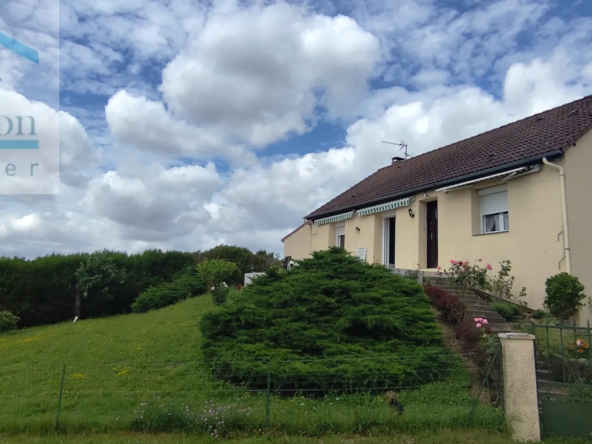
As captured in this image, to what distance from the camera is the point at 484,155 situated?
15.7 metres

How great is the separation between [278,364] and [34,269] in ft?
63.4

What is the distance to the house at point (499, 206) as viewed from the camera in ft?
39.6

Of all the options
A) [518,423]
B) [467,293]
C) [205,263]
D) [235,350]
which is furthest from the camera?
[205,263]

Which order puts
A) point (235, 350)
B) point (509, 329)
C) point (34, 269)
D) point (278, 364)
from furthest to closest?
point (34, 269)
point (509, 329)
point (235, 350)
point (278, 364)

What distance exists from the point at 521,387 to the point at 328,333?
12.0 feet

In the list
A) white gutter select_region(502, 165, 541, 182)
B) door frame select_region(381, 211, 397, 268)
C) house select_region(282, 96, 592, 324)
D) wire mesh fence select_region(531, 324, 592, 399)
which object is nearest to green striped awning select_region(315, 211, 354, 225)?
house select_region(282, 96, 592, 324)

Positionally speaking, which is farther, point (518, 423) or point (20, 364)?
point (20, 364)

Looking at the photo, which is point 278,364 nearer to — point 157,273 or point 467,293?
point 467,293

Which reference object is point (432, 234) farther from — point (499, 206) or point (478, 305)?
point (478, 305)

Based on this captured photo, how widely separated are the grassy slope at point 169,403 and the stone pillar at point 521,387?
311 millimetres

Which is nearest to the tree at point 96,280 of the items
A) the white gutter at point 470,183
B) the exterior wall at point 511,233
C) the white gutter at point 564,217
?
the exterior wall at point 511,233

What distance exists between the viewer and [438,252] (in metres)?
16.3

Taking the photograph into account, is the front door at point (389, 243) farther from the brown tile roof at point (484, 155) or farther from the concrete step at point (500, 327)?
the concrete step at point (500, 327)

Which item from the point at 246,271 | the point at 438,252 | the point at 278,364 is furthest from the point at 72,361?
the point at 246,271
